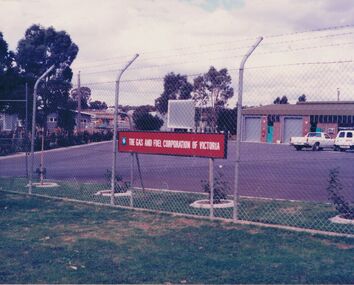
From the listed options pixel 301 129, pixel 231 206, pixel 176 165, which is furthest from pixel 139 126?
pixel 176 165

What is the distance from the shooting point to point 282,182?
48.3 ft

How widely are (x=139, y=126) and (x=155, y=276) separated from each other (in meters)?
6.57

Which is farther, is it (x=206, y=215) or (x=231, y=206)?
(x=231, y=206)

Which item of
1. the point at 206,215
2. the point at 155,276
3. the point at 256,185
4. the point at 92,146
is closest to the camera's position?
the point at 155,276

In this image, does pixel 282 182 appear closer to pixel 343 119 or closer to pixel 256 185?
pixel 256 185

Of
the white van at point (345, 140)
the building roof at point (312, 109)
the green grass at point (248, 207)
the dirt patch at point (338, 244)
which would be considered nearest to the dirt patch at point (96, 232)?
the green grass at point (248, 207)

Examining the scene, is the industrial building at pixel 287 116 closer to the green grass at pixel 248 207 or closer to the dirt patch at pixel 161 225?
the green grass at pixel 248 207

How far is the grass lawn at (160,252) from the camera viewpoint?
5094 mm

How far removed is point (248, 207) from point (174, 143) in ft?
6.87

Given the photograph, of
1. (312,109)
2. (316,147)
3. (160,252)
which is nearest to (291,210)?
(312,109)

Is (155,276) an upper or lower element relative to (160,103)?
lower

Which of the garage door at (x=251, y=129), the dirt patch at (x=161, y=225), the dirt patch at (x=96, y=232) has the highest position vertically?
the garage door at (x=251, y=129)

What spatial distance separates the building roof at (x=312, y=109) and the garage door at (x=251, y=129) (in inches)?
11.0

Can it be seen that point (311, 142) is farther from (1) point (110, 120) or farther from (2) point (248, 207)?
(2) point (248, 207)
